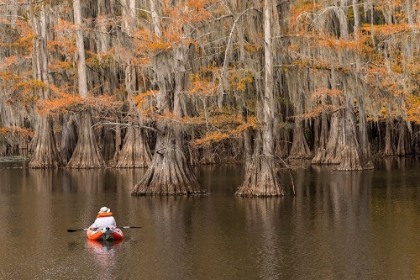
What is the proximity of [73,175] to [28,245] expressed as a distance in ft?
51.8

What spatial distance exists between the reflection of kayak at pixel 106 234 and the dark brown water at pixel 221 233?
221 mm

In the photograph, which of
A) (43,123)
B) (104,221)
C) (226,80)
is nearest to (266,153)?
(226,80)

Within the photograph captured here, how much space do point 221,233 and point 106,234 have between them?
7.99ft

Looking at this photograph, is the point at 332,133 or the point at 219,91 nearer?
the point at 219,91

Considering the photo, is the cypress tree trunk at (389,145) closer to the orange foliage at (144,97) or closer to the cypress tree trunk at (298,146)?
the cypress tree trunk at (298,146)

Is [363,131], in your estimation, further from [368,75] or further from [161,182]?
[161,182]

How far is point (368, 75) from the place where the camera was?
28.5 metres

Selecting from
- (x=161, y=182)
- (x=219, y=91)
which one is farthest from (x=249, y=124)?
(x=161, y=182)

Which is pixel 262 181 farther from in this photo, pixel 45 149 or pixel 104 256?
pixel 45 149

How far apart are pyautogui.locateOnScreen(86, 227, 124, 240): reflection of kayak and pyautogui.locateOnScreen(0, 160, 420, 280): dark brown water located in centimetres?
22

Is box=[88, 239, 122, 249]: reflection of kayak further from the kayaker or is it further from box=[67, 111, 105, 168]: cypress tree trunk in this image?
box=[67, 111, 105, 168]: cypress tree trunk

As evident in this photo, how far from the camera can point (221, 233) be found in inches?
641

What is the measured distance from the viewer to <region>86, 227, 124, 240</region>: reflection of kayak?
15.8 m

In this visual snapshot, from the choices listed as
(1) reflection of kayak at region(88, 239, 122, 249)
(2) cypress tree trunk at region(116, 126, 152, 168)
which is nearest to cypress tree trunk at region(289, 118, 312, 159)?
(2) cypress tree trunk at region(116, 126, 152, 168)
